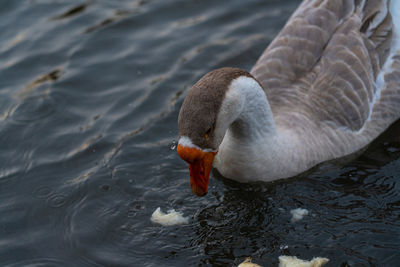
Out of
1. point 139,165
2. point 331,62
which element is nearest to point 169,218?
point 139,165

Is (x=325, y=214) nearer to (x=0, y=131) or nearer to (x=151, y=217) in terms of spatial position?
(x=151, y=217)

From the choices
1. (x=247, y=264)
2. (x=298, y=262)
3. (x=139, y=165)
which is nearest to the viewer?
(x=247, y=264)

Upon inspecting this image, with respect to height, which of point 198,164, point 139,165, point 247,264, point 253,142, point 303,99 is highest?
point 198,164

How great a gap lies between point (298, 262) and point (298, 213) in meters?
0.72

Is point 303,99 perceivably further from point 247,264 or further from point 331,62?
point 247,264

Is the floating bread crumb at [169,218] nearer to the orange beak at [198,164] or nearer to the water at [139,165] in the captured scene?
the water at [139,165]

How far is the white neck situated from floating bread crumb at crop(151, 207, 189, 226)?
69cm

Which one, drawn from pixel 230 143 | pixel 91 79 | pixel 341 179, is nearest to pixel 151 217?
pixel 230 143

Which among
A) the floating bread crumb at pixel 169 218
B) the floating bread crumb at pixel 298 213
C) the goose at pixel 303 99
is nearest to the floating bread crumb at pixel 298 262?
the floating bread crumb at pixel 298 213

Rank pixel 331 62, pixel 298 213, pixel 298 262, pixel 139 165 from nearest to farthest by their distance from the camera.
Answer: pixel 298 262, pixel 298 213, pixel 331 62, pixel 139 165

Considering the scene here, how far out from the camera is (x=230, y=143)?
231 inches

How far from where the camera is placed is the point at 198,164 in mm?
5125

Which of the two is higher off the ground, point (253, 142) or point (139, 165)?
point (253, 142)

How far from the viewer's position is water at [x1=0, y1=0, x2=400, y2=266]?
5.46m
